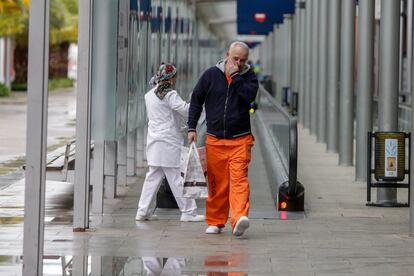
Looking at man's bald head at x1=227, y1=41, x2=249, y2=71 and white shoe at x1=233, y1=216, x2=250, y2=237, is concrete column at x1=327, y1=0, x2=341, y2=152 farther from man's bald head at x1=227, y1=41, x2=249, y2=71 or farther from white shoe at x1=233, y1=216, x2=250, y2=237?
white shoe at x1=233, y1=216, x2=250, y2=237

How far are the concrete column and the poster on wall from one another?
33.3 feet

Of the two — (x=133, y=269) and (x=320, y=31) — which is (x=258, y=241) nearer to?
(x=133, y=269)

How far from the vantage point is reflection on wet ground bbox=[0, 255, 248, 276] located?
9.41m

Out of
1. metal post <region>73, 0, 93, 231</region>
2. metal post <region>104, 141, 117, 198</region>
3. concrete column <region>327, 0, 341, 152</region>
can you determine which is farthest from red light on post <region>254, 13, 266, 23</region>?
metal post <region>73, 0, 93, 231</region>

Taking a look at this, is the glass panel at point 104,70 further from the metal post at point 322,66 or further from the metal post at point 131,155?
the metal post at point 322,66

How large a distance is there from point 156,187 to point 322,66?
15769 mm

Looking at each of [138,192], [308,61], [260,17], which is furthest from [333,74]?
[260,17]

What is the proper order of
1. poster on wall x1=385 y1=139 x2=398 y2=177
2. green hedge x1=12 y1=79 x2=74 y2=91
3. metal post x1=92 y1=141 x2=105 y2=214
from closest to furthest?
metal post x1=92 y1=141 x2=105 y2=214 → poster on wall x1=385 y1=139 x2=398 y2=177 → green hedge x1=12 y1=79 x2=74 y2=91

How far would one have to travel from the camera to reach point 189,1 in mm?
38594

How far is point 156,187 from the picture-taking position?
12.8 m

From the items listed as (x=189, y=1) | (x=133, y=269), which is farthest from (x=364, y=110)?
(x=189, y=1)

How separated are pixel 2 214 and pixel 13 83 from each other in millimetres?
60819

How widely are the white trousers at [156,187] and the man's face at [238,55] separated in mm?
1777

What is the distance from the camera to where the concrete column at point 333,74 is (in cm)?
2475
